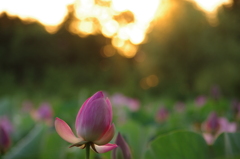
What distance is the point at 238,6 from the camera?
280 inches

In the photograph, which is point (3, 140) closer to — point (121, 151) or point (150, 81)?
point (121, 151)

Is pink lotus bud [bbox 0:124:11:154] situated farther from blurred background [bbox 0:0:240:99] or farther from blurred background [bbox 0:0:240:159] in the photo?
blurred background [bbox 0:0:240:99]

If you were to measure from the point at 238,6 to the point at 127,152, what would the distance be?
6.95m

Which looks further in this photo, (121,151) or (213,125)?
(213,125)

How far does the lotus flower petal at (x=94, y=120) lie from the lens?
0.63 metres

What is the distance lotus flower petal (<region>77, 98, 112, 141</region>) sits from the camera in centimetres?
63

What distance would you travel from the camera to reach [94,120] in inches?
25.0

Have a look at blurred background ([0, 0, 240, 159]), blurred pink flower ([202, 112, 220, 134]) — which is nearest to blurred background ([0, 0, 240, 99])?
blurred background ([0, 0, 240, 159])

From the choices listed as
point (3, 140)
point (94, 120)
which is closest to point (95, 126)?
point (94, 120)

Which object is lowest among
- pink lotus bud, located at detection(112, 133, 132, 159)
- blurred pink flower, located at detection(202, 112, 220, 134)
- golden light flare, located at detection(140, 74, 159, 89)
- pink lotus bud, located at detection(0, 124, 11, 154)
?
pink lotus bud, located at detection(112, 133, 132, 159)

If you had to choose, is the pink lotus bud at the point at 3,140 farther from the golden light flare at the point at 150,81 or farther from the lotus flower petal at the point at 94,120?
the golden light flare at the point at 150,81

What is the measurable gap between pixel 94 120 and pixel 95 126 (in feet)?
0.03

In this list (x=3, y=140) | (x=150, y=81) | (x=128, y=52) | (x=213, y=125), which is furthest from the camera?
(x=128, y=52)

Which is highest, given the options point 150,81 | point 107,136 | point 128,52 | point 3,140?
point 128,52
